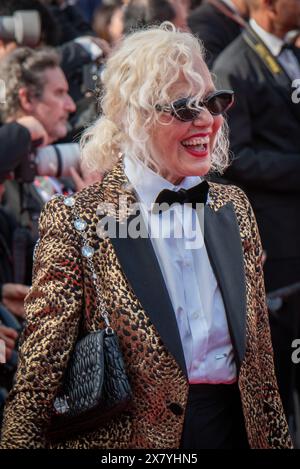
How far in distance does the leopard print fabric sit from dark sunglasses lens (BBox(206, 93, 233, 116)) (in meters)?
0.46

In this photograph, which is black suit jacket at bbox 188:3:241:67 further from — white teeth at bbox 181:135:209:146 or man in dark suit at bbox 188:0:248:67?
white teeth at bbox 181:135:209:146

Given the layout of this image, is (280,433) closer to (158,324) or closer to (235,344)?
(235,344)

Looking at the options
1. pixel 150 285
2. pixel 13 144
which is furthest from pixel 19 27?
pixel 150 285

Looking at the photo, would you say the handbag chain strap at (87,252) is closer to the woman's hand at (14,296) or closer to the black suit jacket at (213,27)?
the woman's hand at (14,296)

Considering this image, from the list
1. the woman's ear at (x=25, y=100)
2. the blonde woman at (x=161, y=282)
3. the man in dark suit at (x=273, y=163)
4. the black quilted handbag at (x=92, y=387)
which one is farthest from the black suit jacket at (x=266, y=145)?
the black quilted handbag at (x=92, y=387)

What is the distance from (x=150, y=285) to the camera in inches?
111

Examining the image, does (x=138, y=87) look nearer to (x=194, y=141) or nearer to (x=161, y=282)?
(x=194, y=141)

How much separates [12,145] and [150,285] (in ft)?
5.10

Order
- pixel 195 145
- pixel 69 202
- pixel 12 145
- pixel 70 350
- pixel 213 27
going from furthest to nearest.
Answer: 1. pixel 213 27
2. pixel 12 145
3. pixel 195 145
4. pixel 69 202
5. pixel 70 350

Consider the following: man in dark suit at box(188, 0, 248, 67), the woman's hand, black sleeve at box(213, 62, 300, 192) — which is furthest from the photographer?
man in dark suit at box(188, 0, 248, 67)

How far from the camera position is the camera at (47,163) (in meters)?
4.34

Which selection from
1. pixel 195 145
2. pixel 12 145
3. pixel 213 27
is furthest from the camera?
pixel 213 27

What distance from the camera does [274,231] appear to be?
5.39m

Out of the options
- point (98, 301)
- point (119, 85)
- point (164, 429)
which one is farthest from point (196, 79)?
→ point (164, 429)
